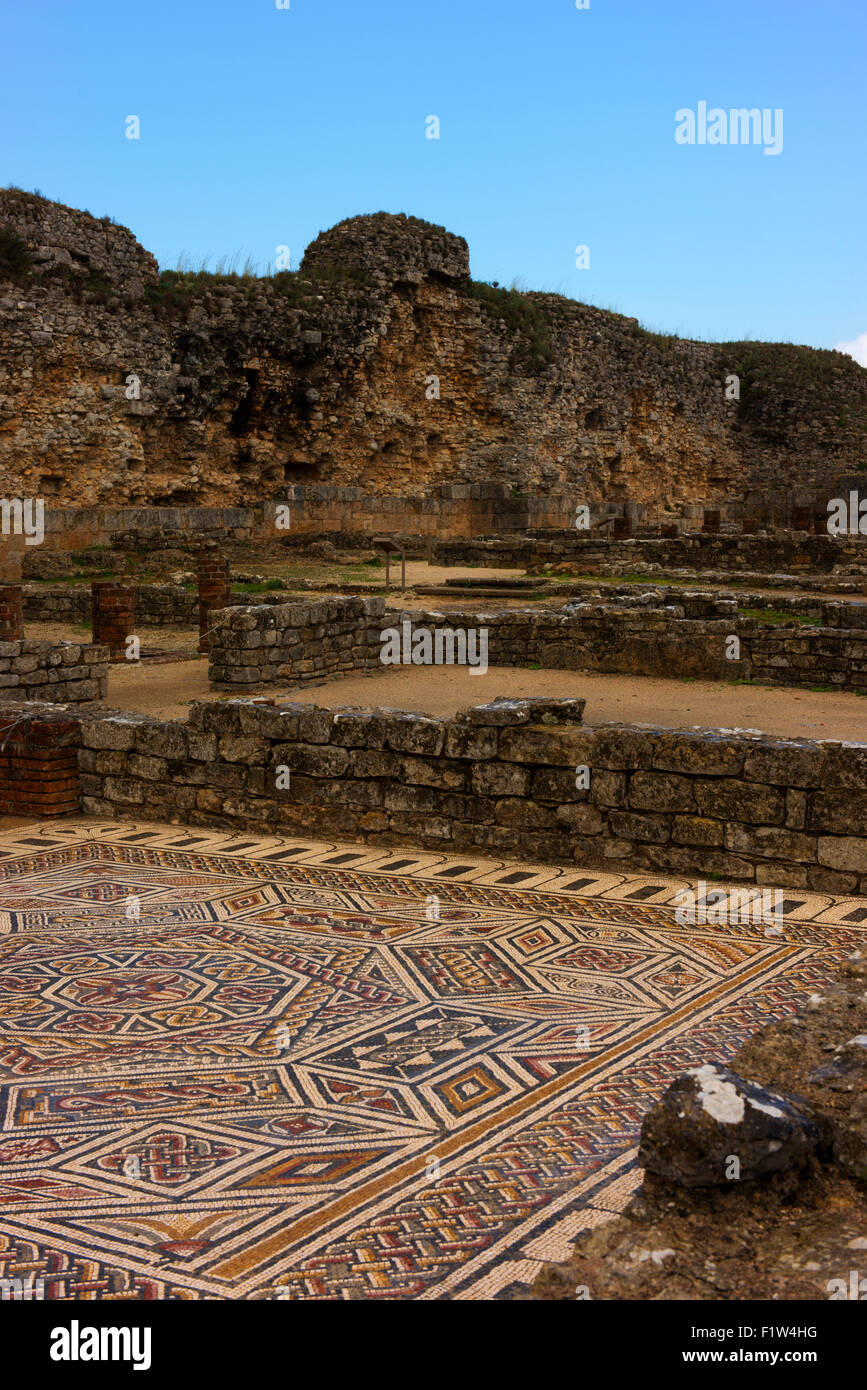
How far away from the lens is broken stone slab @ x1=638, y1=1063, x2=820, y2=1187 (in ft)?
9.09

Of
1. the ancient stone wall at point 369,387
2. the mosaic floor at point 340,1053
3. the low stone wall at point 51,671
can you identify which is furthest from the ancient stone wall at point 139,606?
the mosaic floor at point 340,1053

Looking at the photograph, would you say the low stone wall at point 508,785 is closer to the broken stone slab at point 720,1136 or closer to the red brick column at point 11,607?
the broken stone slab at point 720,1136

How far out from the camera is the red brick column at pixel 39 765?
7105 mm

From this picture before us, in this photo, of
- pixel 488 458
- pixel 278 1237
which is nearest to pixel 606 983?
pixel 278 1237

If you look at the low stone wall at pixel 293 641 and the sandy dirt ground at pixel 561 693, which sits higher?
the low stone wall at pixel 293 641

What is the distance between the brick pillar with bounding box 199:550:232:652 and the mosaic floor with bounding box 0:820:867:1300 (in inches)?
338

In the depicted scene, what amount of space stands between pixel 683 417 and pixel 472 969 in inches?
1535

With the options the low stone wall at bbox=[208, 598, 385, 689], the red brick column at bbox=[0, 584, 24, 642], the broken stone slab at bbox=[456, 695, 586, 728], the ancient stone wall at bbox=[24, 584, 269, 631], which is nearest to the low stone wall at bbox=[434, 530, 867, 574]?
the ancient stone wall at bbox=[24, 584, 269, 631]

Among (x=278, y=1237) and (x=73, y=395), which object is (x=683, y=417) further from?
(x=278, y=1237)

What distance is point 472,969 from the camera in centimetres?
456

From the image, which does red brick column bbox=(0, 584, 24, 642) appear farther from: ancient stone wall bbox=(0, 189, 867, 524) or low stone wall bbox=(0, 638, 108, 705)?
ancient stone wall bbox=(0, 189, 867, 524)

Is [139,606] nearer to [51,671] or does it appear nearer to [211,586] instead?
[211,586]

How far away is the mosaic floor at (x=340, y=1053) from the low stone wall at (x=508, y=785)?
0.20 m

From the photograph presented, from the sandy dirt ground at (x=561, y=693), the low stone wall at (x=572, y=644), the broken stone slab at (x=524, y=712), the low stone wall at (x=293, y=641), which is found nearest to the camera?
the broken stone slab at (x=524, y=712)
